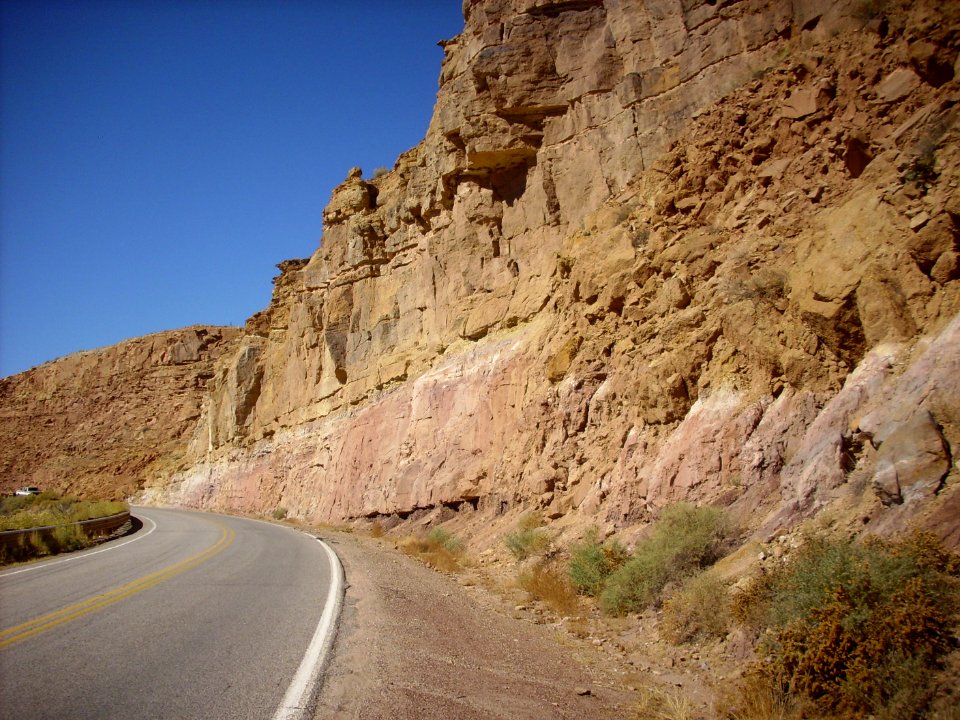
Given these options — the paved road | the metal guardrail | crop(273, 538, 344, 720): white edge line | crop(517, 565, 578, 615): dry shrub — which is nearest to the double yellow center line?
the paved road

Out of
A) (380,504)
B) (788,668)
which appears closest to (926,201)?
(788,668)

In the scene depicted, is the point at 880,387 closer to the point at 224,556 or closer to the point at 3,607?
the point at 3,607

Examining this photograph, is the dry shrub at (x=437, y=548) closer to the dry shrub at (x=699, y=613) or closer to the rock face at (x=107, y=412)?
the dry shrub at (x=699, y=613)

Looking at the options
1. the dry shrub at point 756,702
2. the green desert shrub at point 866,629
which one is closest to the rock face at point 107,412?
the dry shrub at point 756,702

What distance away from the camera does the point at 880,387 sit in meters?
8.41

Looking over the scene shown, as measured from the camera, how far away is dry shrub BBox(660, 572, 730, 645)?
6.90 meters

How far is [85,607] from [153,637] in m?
2.30

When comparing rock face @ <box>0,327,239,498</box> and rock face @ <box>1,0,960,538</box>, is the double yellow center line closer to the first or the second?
rock face @ <box>1,0,960,538</box>

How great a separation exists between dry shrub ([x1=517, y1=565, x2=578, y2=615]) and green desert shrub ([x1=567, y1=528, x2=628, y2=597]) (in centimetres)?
25

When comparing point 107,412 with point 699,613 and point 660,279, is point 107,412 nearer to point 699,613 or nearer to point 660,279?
point 660,279

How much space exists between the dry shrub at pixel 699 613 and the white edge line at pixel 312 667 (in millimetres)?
4028

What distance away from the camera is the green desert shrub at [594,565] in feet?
33.2

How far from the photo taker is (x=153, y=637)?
6.70m

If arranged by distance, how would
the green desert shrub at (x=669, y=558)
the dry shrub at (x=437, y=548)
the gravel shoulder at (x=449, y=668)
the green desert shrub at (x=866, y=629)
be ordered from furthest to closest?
the dry shrub at (x=437, y=548)
the green desert shrub at (x=669, y=558)
the gravel shoulder at (x=449, y=668)
the green desert shrub at (x=866, y=629)
